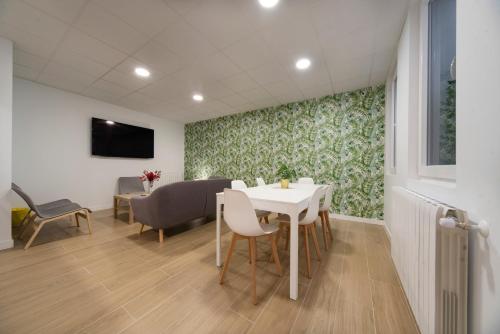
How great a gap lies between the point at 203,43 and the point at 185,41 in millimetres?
203

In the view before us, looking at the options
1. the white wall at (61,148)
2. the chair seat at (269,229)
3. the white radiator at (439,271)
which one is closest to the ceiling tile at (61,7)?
the white wall at (61,148)

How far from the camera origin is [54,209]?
8.42ft

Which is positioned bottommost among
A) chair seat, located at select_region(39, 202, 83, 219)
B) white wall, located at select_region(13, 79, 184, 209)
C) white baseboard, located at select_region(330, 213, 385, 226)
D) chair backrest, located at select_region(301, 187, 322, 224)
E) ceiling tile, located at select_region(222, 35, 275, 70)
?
white baseboard, located at select_region(330, 213, 385, 226)

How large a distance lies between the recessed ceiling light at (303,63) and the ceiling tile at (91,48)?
2.31 metres

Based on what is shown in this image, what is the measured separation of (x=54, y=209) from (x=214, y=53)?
10.5ft

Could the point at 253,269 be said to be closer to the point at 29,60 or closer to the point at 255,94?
the point at 255,94

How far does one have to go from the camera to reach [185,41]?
203 cm

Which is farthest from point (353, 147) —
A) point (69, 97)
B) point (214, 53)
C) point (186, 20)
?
point (69, 97)

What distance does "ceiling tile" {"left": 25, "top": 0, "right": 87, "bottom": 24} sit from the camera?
1.57m

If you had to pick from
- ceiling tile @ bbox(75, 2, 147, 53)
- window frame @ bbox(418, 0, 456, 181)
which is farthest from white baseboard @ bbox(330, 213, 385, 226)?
ceiling tile @ bbox(75, 2, 147, 53)

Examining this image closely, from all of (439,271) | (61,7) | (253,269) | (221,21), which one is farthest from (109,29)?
(439,271)

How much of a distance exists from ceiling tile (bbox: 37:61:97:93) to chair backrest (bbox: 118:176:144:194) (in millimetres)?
2008

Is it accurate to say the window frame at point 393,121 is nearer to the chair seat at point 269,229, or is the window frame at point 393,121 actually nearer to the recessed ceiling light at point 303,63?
the recessed ceiling light at point 303,63

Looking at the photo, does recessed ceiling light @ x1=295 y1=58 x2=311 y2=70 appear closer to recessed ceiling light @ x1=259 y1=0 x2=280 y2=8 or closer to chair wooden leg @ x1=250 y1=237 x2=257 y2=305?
recessed ceiling light @ x1=259 y1=0 x2=280 y2=8
